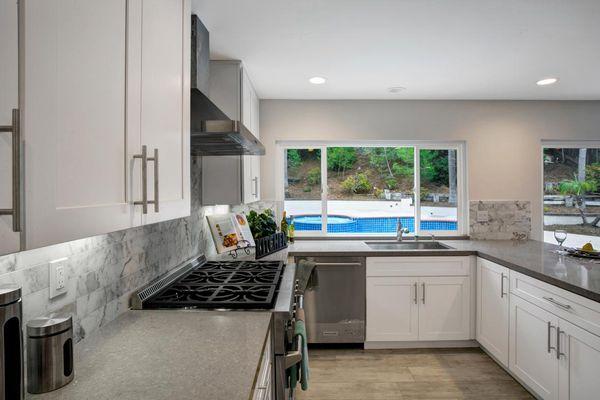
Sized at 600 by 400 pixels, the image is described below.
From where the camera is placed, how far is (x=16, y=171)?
0.54 meters

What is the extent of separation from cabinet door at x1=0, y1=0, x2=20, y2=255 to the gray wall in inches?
123

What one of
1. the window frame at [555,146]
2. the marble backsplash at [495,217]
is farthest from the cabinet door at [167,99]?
the window frame at [555,146]

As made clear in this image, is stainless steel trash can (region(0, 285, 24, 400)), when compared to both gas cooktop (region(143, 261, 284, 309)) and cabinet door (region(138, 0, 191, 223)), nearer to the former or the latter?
cabinet door (region(138, 0, 191, 223))

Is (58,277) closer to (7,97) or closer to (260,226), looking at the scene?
A: (7,97)

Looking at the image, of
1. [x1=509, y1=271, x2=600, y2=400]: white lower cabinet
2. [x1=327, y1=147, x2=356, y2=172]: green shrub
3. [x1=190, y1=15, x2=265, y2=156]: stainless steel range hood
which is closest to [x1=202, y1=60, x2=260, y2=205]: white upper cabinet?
[x1=190, y1=15, x2=265, y2=156]: stainless steel range hood

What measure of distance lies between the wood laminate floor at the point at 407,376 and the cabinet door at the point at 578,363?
512 millimetres

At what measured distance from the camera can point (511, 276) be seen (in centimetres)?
253

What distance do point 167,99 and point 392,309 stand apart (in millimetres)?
2584

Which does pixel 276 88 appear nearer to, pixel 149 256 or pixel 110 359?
pixel 149 256

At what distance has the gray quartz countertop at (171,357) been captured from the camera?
86 cm

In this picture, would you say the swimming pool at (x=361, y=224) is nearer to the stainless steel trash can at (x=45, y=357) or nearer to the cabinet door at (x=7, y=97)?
the stainless steel trash can at (x=45, y=357)

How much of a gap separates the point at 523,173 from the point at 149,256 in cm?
366

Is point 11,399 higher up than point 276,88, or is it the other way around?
point 276,88

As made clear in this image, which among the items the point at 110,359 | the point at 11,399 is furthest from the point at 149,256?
the point at 11,399
